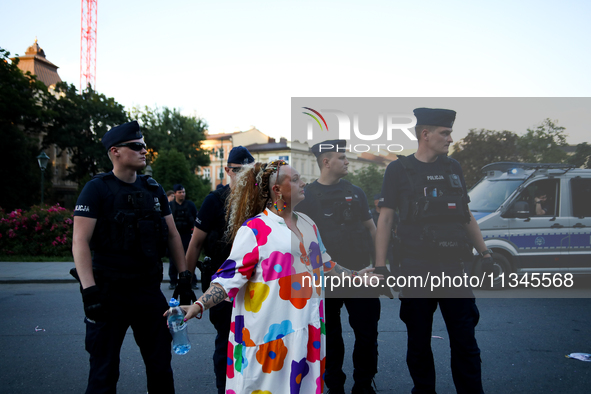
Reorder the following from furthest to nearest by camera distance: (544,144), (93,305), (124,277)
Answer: (544,144) → (124,277) → (93,305)

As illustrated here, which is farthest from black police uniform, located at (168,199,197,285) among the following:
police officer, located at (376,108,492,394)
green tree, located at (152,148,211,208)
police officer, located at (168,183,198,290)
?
green tree, located at (152,148,211,208)

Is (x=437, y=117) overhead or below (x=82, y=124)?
below

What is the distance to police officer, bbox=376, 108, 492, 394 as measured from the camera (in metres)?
2.87

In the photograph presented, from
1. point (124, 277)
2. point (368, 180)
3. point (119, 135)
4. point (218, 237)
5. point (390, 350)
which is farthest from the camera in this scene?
point (390, 350)

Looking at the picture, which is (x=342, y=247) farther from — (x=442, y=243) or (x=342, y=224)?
(x=442, y=243)

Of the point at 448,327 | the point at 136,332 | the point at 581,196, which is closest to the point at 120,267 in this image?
the point at 136,332

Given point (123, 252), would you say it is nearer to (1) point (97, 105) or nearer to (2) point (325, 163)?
(2) point (325, 163)

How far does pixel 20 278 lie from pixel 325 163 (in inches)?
353

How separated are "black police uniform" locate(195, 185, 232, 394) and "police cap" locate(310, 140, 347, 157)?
0.81 metres

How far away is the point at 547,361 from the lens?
4.31 m

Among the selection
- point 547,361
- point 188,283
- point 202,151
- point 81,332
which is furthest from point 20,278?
point 202,151

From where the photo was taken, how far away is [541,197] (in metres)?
7.53

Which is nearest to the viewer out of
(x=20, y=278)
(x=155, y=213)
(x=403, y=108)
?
(x=155, y=213)

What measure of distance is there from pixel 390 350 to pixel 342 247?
1.88m
